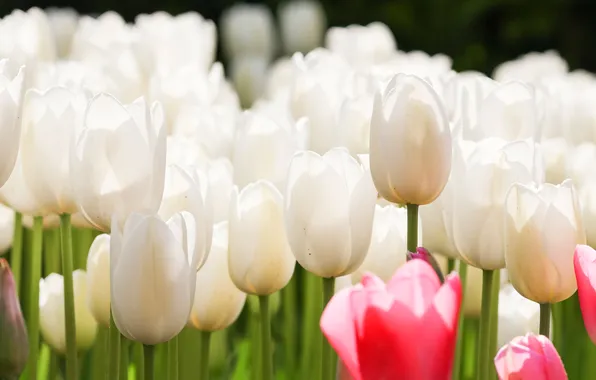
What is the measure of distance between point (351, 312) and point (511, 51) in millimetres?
3336

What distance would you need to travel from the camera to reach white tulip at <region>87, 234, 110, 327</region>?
1169 millimetres

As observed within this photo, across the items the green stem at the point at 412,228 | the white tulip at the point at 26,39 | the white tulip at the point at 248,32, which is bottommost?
the green stem at the point at 412,228

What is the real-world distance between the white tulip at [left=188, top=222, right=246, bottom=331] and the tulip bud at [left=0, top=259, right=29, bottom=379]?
30cm

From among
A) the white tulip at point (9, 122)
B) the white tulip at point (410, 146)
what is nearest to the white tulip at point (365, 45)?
the white tulip at point (410, 146)

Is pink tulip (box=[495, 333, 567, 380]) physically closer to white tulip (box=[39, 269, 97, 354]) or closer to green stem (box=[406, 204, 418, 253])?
green stem (box=[406, 204, 418, 253])

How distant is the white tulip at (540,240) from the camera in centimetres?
98

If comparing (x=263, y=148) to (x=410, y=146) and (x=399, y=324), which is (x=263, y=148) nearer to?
(x=410, y=146)

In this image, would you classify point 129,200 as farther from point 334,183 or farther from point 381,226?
point 381,226

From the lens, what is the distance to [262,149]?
1.30 meters

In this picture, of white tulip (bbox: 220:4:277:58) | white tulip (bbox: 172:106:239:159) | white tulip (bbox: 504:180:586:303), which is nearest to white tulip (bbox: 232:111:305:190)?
white tulip (bbox: 172:106:239:159)

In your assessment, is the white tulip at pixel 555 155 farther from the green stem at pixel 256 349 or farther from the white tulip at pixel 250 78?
the white tulip at pixel 250 78

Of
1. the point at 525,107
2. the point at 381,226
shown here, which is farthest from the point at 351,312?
the point at 525,107

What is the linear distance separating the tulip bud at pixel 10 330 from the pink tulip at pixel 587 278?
464 mm

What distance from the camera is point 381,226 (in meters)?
1.20
